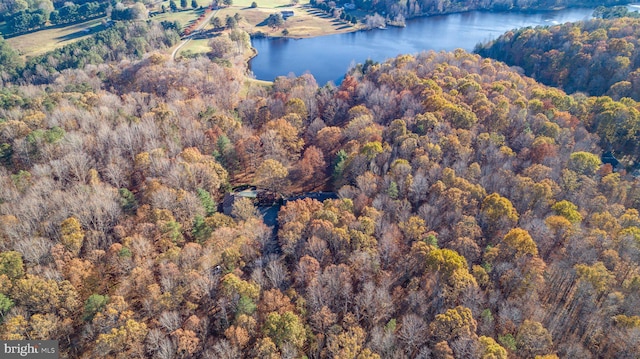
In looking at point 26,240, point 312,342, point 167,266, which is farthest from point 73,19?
point 312,342

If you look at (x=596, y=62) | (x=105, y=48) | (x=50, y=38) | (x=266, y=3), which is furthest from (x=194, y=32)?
(x=596, y=62)

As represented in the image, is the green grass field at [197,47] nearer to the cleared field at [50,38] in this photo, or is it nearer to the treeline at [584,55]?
the cleared field at [50,38]

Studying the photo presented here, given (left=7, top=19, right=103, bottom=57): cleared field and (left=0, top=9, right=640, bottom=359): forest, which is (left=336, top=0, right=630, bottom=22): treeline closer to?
(left=0, top=9, right=640, bottom=359): forest

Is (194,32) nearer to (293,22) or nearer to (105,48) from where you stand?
(105,48)

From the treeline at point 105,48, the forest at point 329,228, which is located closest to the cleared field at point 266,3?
the treeline at point 105,48

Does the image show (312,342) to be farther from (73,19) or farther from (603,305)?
(73,19)
